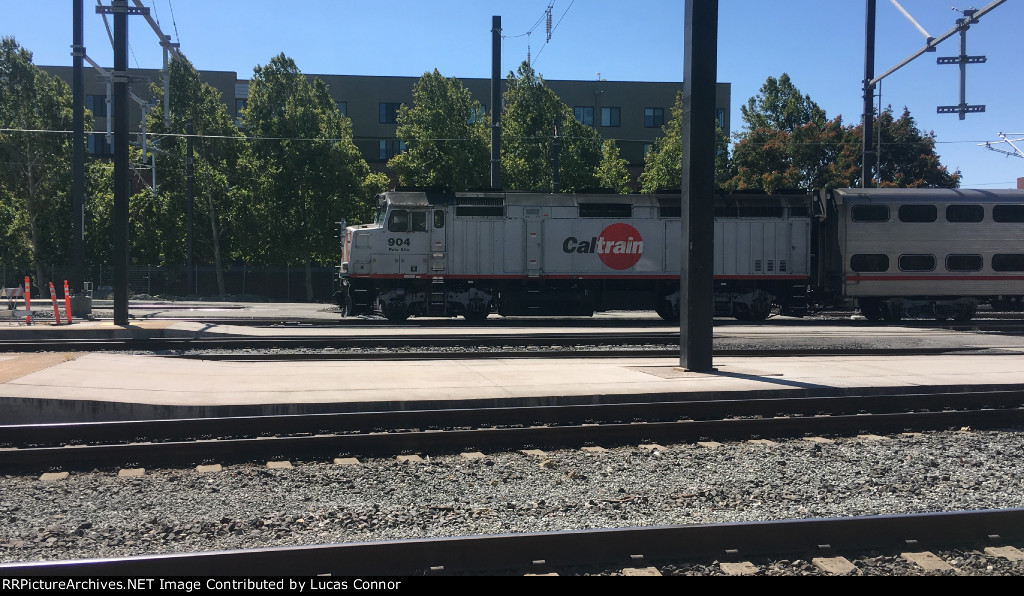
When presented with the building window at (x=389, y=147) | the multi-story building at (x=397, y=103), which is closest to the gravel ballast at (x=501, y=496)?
the multi-story building at (x=397, y=103)

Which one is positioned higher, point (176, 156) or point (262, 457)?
point (176, 156)

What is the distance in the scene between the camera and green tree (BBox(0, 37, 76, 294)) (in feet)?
130

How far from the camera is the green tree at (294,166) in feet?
138

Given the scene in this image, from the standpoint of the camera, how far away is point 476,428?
8.25 metres

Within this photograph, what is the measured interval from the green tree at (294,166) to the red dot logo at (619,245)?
23.4 meters

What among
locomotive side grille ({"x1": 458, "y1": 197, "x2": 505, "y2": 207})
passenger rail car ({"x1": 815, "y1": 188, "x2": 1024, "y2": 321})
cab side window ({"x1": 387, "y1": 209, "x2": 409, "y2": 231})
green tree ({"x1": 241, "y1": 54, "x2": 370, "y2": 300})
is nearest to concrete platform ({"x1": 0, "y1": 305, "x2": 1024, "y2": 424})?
passenger rail car ({"x1": 815, "y1": 188, "x2": 1024, "y2": 321})

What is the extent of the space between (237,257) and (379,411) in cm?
4348

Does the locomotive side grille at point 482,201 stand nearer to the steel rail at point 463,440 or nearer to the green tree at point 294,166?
the steel rail at point 463,440

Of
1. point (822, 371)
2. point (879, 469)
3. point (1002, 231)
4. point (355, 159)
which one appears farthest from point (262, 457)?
point (355, 159)

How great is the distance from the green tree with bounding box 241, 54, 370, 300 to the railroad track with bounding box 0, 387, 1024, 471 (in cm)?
3577

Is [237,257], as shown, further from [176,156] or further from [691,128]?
[691,128]

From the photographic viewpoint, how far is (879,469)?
267 inches
